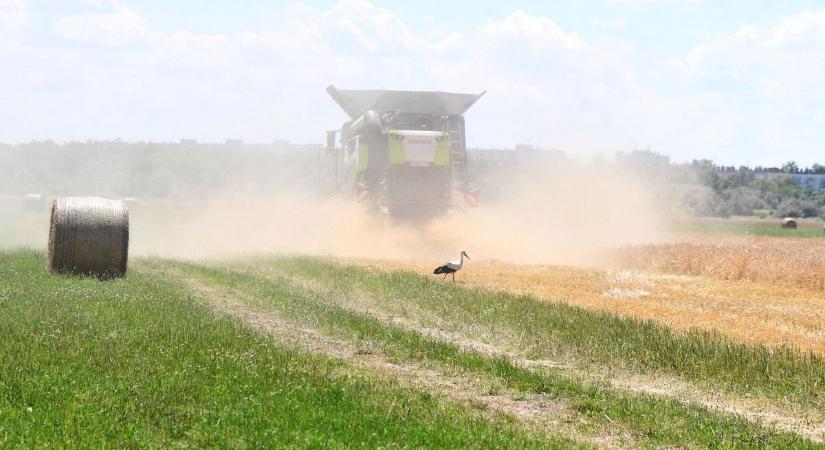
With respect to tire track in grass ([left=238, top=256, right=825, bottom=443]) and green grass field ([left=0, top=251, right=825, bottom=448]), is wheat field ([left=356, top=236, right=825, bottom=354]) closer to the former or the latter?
green grass field ([left=0, top=251, right=825, bottom=448])

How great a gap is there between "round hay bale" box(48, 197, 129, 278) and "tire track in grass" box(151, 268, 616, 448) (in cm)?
601

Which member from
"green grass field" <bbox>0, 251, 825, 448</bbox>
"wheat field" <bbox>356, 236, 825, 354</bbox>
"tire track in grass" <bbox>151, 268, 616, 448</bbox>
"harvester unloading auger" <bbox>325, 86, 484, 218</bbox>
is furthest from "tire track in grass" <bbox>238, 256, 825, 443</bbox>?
"harvester unloading auger" <bbox>325, 86, 484, 218</bbox>

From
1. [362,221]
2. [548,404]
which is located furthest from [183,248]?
[548,404]

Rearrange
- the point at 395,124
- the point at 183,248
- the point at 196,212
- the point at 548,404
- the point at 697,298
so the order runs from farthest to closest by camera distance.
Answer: the point at 196,212 → the point at 183,248 → the point at 395,124 → the point at 697,298 → the point at 548,404

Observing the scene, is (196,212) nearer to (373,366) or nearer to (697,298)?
(697,298)

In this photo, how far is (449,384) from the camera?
11.5 meters

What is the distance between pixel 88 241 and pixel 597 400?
14441 mm

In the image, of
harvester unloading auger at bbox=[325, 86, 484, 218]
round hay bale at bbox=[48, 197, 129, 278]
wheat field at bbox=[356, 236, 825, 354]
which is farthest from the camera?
harvester unloading auger at bbox=[325, 86, 484, 218]

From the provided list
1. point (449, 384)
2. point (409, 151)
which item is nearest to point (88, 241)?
point (449, 384)

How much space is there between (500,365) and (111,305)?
23.3 feet

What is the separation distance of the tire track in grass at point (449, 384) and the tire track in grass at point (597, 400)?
0.23 m

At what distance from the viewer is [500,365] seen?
40.7 feet

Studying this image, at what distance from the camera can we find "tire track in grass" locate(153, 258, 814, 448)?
9188 mm

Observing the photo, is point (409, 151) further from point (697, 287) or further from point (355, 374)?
point (355, 374)
